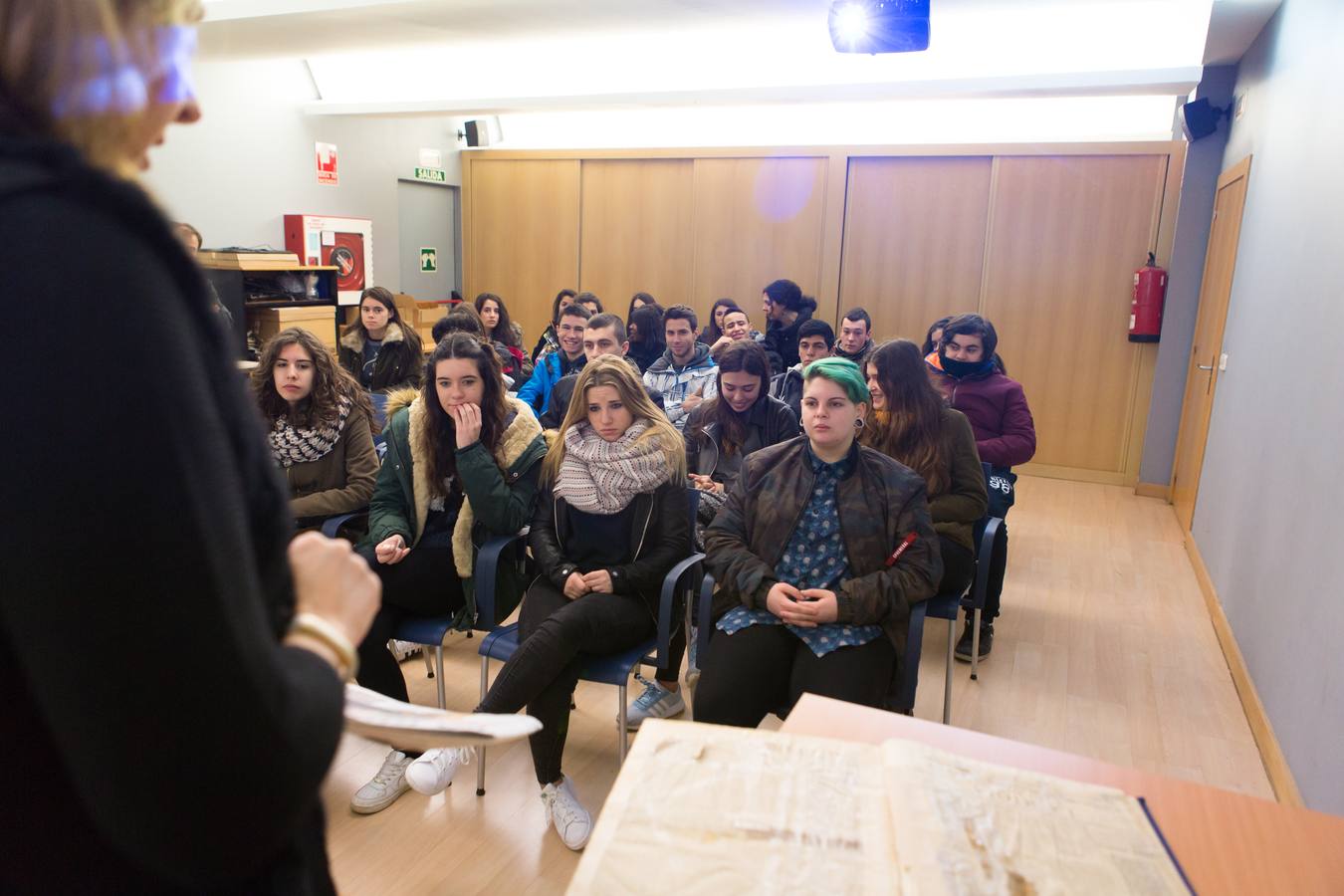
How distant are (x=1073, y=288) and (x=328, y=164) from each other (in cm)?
640

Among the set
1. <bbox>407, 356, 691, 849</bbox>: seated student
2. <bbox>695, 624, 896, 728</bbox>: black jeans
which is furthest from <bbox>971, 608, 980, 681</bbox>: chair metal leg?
<bbox>407, 356, 691, 849</bbox>: seated student

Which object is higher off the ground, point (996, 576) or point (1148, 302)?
point (1148, 302)

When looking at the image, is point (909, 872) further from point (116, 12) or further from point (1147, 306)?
point (1147, 306)

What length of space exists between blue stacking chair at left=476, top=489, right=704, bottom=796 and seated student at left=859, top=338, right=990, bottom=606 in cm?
93

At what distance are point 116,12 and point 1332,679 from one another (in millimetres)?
2895

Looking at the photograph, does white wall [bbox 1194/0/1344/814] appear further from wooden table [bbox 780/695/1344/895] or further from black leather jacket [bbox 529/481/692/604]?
black leather jacket [bbox 529/481/692/604]

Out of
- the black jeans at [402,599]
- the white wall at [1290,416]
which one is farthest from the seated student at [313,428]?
the white wall at [1290,416]

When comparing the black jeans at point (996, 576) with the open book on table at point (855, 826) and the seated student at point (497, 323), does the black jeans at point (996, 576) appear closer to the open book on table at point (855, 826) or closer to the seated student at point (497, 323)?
the open book on table at point (855, 826)

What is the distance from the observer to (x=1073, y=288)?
691cm

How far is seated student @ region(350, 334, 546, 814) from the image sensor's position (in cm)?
281

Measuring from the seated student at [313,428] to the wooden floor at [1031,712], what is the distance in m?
0.74

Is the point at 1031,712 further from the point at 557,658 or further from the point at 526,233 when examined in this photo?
the point at 526,233

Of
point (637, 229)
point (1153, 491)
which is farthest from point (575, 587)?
point (637, 229)

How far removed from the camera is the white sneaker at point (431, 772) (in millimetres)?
2434
